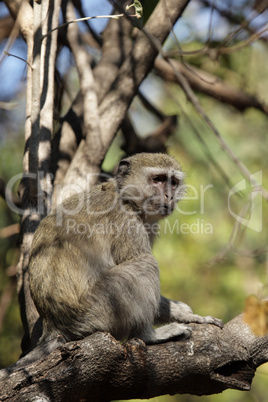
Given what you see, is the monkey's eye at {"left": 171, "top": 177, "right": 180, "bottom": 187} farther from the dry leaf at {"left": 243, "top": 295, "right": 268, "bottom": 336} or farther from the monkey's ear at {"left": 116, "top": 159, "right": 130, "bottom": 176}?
the dry leaf at {"left": 243, "top": 295, "right": 268, "bottom": 336}

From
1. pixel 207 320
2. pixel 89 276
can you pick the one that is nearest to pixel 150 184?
pixel 89 276

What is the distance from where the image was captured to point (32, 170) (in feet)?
17.7

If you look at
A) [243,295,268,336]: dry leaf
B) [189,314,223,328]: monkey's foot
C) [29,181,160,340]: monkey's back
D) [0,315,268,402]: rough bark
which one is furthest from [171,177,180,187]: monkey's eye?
[243,295,268,336]: dry leaf

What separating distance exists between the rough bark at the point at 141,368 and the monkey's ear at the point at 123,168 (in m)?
1.94

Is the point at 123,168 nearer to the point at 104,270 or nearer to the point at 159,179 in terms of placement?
the point at 159,179

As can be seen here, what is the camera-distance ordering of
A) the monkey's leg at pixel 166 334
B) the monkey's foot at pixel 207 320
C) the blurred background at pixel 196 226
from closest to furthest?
the monkey's leg at pixel 166 334, the monkey's foot at pixel 207 320, the blurred background at pixel 196 226

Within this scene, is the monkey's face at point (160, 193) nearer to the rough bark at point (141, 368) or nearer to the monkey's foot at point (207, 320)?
the monkey's foot at point (207, 320)

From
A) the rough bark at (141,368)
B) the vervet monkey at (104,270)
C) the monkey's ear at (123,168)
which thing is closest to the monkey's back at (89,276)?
the vervet monkey at (104,270)

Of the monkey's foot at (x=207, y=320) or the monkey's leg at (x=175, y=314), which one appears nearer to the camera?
the monkey's foot at (x=207, y=320)

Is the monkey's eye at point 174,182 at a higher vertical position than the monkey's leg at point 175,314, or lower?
higher

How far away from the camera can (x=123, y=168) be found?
5.76m

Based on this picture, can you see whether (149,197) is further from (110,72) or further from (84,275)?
(110,72)

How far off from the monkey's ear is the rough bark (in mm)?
1943

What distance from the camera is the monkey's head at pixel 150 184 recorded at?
18.1 ft
